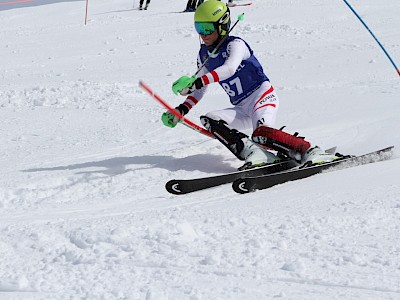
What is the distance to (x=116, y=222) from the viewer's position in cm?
414

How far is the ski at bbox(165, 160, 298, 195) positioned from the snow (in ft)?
0.25

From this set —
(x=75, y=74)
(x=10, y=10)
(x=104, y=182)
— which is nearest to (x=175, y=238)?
(x=104, y=182)

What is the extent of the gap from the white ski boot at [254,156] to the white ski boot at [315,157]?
0.32 metres

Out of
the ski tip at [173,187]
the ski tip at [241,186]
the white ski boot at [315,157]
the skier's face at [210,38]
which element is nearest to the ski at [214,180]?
the ski tip at [173,187]

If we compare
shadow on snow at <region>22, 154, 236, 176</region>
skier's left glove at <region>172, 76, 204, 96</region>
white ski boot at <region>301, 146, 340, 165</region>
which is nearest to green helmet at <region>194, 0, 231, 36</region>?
skier's left glove at <region>172, 76, 204, 96</region>

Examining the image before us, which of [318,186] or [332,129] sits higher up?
[318,186]

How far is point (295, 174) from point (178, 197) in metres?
0.95

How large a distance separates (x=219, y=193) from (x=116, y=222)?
1159 millimetres

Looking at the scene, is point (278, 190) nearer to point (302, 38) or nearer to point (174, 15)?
point (302, 38)

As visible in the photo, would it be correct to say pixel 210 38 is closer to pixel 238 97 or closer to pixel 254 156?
pixel 238 97

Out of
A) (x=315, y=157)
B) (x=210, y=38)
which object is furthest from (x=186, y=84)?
(x=315, y=157)

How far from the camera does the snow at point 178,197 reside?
3.26 m

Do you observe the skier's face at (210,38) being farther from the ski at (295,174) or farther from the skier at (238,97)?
the ski at (295,174)

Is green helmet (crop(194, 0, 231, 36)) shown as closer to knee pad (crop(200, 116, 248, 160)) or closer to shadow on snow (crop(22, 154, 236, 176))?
knee pad (crop(200, 116, 248, 160))
